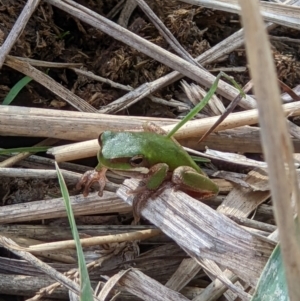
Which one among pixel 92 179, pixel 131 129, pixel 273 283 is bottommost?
pixel 273 283

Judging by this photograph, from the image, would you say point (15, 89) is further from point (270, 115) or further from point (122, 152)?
point (270, 115)

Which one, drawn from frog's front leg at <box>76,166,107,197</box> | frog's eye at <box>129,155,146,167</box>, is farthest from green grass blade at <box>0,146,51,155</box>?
frog's eye at <box>129,155,146,167</box>

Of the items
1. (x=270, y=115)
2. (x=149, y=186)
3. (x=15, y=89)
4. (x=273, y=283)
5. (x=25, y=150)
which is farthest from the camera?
(x=15, y=89)

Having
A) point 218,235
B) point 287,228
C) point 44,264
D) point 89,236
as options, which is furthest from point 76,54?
point 287,228

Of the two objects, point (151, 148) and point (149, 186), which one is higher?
point (151, 148)

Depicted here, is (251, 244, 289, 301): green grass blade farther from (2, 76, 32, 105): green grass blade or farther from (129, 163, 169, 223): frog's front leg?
(2, 76, 32, 105): green grass blade

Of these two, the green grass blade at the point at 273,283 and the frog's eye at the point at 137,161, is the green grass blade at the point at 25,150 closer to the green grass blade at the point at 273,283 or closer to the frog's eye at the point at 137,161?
the frog's eye at the point at 137,161

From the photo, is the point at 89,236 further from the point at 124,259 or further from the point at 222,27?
the point at 222,27

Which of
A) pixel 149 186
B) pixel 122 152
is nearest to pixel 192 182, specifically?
pixel 149 186
